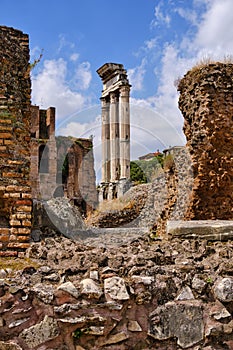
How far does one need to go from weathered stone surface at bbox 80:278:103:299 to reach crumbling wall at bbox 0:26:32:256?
3.11 ft

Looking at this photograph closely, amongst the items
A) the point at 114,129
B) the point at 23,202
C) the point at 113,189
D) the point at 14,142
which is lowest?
the point at 23,202

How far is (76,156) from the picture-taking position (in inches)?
1326

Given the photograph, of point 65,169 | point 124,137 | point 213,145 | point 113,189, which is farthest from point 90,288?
point 65,169

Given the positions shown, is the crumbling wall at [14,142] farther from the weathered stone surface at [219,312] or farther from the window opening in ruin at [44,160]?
the window opening in ruin at [44,160]

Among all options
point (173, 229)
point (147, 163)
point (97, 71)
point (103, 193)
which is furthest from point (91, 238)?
point (147, 163)

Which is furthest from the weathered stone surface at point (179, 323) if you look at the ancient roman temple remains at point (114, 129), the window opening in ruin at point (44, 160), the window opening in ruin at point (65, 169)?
the window opening in ruin at point (44, 160)

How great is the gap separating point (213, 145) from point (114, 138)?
2047 centimetres

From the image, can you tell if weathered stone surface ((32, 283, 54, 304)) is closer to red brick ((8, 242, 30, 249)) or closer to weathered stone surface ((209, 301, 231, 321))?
red brick ((8, 242, 30, 249))

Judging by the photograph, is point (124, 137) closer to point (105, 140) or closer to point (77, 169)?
point (105, 140)

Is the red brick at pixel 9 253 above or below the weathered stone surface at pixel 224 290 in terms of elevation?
above

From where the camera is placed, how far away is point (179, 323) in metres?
3.50

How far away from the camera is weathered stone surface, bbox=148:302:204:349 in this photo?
3.47 m

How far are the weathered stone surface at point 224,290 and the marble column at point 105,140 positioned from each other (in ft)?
84.5

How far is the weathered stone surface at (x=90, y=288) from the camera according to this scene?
11.1 ft
